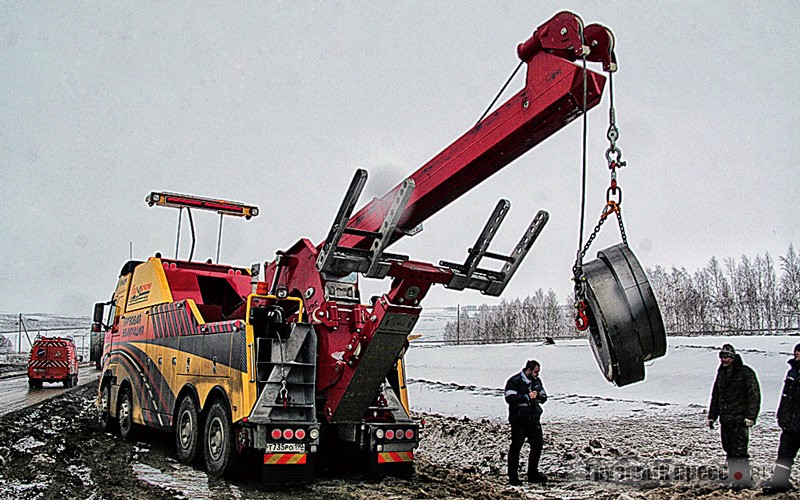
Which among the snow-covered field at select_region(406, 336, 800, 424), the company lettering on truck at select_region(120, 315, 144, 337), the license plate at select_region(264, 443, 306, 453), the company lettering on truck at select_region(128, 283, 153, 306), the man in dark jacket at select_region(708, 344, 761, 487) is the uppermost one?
the company lettering on truck at select_region(128, 283, 153, 306)

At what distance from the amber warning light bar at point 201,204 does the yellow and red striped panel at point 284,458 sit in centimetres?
621

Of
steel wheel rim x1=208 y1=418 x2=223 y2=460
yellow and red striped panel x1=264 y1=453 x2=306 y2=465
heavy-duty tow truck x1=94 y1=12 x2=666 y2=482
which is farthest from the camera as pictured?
steel wheel rim x1=208 y1=418 x2=223 y2=460

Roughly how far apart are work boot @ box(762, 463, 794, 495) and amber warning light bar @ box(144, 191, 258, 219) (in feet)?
29.9

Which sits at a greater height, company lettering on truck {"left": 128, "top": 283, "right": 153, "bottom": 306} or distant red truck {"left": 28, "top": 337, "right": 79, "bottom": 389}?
company lettering on truck {"left": 128, "top": 283, "right": 153, "bottom": 306}

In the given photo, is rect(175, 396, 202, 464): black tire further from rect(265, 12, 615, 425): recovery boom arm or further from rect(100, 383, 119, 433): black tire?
rect(100, 383, 119, 433): black tire

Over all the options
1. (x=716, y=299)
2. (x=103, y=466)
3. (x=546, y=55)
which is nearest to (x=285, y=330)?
(x=103, y=466)

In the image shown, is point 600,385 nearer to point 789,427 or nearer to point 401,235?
point 789,427

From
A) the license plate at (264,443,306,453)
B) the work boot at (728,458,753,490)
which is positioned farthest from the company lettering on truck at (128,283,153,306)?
the work boot at (728,458,753,490)

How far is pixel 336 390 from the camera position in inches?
307

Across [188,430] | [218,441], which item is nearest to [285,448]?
[218,441]

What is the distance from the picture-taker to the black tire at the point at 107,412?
12.5 m

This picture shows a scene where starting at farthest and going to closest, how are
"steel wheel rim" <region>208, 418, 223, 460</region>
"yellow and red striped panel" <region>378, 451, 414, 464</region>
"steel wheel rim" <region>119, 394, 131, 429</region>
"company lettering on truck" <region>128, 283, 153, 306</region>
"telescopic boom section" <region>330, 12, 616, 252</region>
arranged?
"steel wheel rim" <region>119, 394, 131, 429</region> < "company lettering on truck" <region>128, 283, 153, 306</region> < "steel wheel rim" <region>208, 418, 223, 460</region> < "yellow and red striped panel" <region>378, 451, 414, 464</region> < "telescopic boom section" <region>330, 12, 616, 252</region>

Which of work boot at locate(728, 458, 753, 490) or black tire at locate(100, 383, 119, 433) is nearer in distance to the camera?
work boot at locate(728, 458, 753, 490)

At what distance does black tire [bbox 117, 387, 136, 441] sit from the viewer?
11.6 meters
